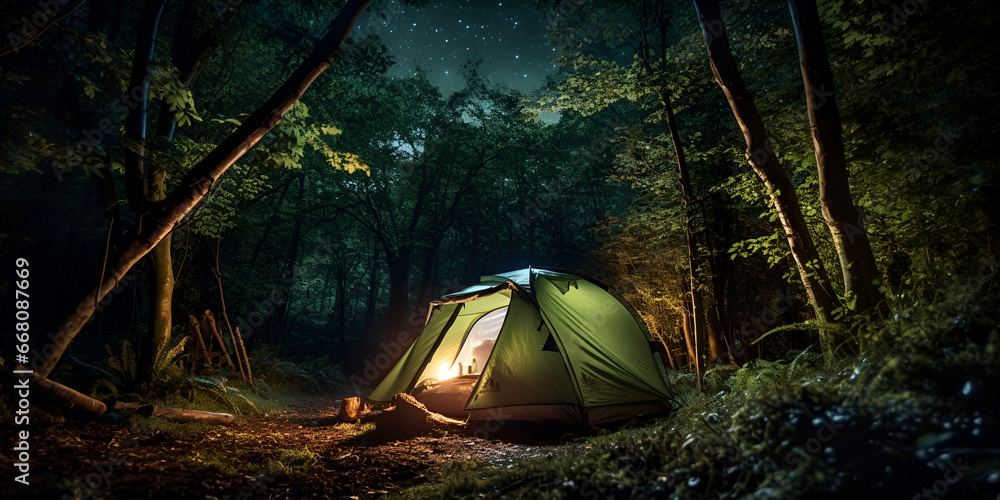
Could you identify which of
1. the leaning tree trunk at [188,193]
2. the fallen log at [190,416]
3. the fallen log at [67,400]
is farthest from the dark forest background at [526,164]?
the fallen log at [190,416]

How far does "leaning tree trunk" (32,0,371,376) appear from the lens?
4.09 metres

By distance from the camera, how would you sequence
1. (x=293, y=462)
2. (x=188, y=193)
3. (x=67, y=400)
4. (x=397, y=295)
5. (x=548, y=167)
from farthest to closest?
(x=548, y=167)
(x=397, y=295)
(x=188, y=193)
(x=67, y=400)
(x=293, y=462)

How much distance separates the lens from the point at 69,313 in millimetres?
4125

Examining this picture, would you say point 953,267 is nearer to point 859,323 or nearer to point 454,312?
point 859,323

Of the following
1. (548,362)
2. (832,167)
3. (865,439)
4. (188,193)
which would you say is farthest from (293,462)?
(832,167)

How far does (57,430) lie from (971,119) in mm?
8042

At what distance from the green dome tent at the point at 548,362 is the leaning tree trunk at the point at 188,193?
3907 mm

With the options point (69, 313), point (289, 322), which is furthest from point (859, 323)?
point (289, 322)

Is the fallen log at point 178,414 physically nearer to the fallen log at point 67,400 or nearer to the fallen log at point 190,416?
the fallen log at point 190,416

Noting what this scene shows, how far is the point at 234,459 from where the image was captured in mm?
3688

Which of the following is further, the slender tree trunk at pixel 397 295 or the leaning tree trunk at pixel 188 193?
the slender tree trunk at pixel 397 295

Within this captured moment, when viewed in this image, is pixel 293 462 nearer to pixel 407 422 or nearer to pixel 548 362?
pixel 407 422

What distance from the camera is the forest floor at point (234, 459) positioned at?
2.68m

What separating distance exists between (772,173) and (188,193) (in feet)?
20.8
